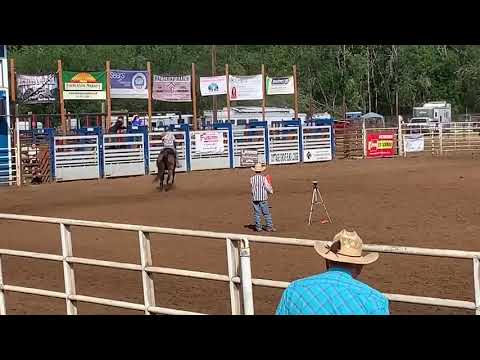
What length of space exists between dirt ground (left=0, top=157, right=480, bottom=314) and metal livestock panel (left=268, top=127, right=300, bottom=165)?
386 cm

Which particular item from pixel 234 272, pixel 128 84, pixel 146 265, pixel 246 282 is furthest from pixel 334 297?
pixel 128 84

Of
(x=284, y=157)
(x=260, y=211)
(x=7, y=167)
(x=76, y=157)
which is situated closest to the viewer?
(x=260, y=211)

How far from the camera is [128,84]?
33.1 m

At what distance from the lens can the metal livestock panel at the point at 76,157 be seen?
88.5 feet

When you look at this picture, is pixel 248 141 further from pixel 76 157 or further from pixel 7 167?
pixel 7 167

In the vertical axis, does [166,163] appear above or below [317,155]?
above

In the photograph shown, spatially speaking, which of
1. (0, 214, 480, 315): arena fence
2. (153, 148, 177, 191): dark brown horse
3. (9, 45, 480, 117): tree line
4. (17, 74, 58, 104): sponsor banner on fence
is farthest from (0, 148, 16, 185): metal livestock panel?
(9, 45, 480, 117): tree line

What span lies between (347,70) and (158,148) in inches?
1794

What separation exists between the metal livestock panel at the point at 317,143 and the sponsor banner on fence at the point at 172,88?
548cm

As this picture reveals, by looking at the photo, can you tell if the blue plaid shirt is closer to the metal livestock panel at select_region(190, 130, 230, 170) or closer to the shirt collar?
the shirt collar

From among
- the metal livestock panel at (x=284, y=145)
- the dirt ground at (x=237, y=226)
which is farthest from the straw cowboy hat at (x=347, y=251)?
the metal livestock panel at (x=284, y=145)
